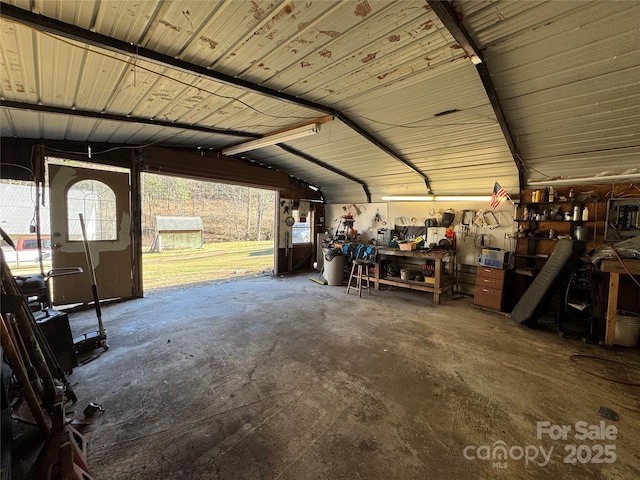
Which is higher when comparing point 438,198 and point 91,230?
point 438,198

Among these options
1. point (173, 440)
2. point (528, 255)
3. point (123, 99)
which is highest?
point (123, 99)

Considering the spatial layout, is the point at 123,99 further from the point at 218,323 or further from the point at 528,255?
the point at 528,255

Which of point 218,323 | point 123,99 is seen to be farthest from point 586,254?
point 123,99

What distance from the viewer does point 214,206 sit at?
13.0 m

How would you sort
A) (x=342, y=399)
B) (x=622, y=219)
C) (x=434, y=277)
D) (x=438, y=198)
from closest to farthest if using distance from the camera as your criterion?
1. (x=342, y=399)
2. (x=622, y=219)
3. (x=434, y=277)
4. (x=438, y=198)

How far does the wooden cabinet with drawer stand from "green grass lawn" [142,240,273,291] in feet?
17.5

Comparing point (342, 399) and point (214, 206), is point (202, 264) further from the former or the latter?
point (342, 399)

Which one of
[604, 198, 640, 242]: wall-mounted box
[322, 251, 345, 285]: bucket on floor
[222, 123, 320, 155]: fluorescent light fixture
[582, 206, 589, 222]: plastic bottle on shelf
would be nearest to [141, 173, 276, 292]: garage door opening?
[322, 251, 345, 285]: bucket on floor

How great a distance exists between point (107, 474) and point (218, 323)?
223cm

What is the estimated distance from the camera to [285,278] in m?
6.85

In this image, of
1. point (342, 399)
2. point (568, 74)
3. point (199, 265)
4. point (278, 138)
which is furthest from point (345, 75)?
point (199, 265)

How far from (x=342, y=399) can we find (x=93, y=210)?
4840 millimetres

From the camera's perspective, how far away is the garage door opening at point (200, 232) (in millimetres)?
7281

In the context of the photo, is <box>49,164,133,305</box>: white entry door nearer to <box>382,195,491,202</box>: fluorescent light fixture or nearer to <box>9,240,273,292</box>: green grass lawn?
<box>9,240,273,292</box>: green grass lawn
